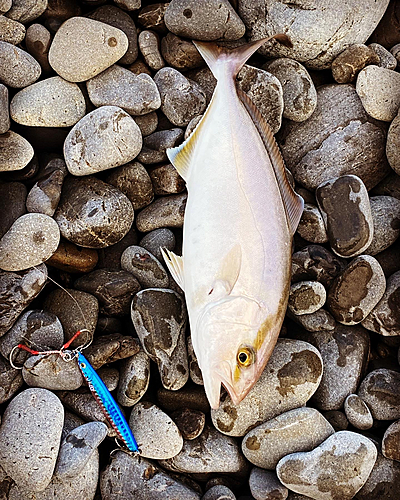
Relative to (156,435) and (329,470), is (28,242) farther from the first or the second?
(329,470)

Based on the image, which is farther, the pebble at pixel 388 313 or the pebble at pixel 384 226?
the pebble at pixel 384 226

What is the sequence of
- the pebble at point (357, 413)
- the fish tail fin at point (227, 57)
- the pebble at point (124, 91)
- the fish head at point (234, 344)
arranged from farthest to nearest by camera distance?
1. the pebble at point (124, 91)
2. the pebble at point (357, 413)
3. the fish tail fin at point (227, 57)
4. the fish head at point (234, 344)

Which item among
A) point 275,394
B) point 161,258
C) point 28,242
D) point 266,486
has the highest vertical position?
point 28,242

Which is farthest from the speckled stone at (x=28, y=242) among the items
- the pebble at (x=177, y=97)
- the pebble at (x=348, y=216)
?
the pebble at (x=348, y=216)

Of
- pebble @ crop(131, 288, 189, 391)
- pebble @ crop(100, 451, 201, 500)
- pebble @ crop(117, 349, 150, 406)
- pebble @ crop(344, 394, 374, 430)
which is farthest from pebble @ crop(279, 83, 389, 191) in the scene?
pebble @ crop(100, 451, 201, 500)

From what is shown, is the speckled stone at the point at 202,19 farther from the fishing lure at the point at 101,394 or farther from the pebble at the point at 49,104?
the fishing lure at the point at 101,394

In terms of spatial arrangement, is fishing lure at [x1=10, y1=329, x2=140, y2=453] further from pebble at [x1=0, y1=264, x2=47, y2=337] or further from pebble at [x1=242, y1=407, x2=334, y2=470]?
pebble at [x1=242, y1=407, x2=334, y2=470]

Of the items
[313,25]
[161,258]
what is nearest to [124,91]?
[161,258]

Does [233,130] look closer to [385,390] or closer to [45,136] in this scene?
[45,136]
